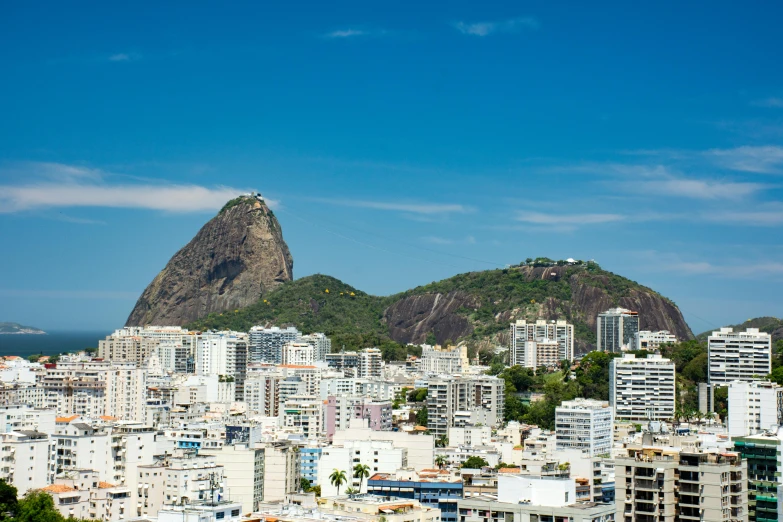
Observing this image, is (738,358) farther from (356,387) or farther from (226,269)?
(226,269)

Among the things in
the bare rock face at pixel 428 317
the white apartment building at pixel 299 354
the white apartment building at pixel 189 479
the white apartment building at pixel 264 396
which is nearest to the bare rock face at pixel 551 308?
the bare rock face at pixel 428 317

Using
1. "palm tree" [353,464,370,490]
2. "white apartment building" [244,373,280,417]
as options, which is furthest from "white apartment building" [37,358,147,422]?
"palm tree" [353,464,370,490]

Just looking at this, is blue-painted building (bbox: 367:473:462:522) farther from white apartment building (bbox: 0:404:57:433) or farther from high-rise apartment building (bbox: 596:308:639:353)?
high-rise apartment building (bbox: 596:308:639:353)

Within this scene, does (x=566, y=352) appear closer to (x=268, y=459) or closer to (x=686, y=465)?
(x=268, y=459)

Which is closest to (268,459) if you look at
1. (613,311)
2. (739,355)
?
(739,355)

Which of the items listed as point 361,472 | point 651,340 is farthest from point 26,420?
point 651,340
